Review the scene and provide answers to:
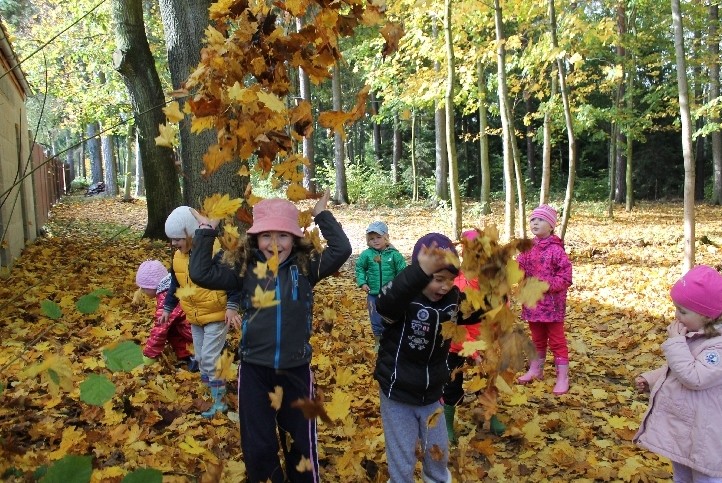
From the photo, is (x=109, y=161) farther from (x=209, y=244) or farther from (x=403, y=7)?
(x=209, y=244)

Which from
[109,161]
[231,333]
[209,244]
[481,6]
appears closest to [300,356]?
[209,244]

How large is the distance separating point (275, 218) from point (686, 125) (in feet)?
22.1

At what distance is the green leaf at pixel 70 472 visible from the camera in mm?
1413

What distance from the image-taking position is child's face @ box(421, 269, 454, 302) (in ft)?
8.24

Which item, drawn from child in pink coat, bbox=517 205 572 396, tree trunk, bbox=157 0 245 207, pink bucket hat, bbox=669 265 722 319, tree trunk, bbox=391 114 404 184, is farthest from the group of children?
tree trunk, bbox=391 114 404 184

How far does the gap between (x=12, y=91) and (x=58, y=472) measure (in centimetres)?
1095

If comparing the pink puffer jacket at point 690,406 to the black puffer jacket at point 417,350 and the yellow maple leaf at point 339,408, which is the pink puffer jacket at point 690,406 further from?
the yellow maple leaf at point 339,408

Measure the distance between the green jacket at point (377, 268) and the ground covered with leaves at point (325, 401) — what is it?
711mm

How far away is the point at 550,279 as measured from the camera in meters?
4.53

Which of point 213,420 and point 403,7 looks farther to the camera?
point 403,7

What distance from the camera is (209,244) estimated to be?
2639 millimetres

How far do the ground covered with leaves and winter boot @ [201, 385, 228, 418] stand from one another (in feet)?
0.21

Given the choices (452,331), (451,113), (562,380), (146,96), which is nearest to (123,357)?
(452,331)

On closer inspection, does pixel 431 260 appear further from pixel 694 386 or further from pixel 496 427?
pixel 496 427
